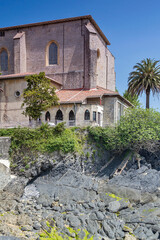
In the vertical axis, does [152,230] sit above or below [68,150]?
below

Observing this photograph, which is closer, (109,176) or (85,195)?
(85,195)

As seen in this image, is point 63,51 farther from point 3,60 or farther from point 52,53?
point 3,60

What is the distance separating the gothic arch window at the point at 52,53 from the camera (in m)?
37.2

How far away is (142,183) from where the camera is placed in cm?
2314

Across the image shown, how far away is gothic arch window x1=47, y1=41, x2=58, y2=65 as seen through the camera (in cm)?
3719

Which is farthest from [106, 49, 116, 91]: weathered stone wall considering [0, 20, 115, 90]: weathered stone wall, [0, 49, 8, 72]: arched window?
[0, 49, 8, 72]: arched window

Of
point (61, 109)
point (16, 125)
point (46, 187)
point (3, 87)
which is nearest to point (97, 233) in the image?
point (46, 187)

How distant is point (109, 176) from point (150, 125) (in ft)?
21.9

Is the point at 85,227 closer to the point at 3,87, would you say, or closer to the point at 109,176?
the point at 109,176

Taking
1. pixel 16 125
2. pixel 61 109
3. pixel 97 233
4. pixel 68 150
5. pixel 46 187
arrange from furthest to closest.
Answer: pixel 61 109
pixel 16 125
pixel 68 150
pixel 46 187
pixel 97 233

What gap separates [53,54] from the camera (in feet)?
122

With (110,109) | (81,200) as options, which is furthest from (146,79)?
(81,200)

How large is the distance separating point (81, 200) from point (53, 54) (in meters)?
23.4

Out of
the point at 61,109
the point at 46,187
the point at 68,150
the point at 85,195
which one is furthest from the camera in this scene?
the point at 61,109
